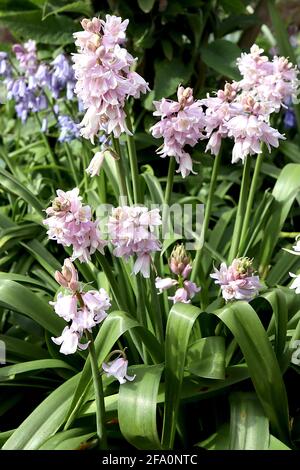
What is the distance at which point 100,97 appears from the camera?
1531 millimetres

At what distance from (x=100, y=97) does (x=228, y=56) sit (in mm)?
1586

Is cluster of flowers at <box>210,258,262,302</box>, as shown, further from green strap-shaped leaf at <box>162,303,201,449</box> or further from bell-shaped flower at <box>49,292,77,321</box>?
bell-shaped flower at <box>49,292,77,321</box>

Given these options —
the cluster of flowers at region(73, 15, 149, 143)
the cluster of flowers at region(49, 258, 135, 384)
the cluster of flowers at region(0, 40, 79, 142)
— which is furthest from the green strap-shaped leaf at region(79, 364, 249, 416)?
the cluster of flowers at region(0, 40, 79, 142)

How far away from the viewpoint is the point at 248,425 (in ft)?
5.47

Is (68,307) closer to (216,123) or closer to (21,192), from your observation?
(216,123)

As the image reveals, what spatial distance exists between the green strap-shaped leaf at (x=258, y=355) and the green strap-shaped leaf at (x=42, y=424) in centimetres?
47

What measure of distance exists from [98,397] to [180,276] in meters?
0.37

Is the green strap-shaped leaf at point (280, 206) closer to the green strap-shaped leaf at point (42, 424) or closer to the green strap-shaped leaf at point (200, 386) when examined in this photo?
the green strap-shaped leaf at point (200, 386)

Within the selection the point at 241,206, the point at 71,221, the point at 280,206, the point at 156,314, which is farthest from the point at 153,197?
the point at 71,221

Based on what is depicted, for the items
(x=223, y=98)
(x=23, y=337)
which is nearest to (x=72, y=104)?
(x=23, y=337)

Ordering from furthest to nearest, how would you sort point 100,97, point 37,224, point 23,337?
1. point 37,224
2. point 23,337
3. point 100,97

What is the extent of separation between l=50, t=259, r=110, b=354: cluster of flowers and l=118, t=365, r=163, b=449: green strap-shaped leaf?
0.76 ft
